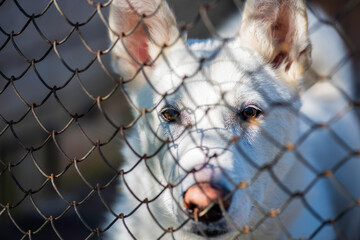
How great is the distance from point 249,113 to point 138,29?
0.84m

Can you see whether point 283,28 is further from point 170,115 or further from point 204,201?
point 204,201

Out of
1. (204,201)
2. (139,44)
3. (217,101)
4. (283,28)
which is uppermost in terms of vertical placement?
(139,44)

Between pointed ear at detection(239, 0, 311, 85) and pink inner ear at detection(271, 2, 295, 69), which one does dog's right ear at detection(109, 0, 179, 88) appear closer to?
pointed ear at detection(239, 0, 311, 85)

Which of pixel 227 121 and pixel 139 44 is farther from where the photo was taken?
pixel 139 44

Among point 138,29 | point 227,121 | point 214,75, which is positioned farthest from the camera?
point 138,29

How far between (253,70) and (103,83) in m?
3.34

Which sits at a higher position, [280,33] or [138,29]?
[138,29]

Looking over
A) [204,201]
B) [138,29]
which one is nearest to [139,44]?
[138,29]

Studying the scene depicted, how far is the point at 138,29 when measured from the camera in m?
2.71

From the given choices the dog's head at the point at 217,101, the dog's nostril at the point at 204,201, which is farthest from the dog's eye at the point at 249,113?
the dog's nostril at the point at 204,201

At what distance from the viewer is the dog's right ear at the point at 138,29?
2.48 metres

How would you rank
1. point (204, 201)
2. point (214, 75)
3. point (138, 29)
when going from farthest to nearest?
point (138, 29) < point (214, 75) < point (204, 201)

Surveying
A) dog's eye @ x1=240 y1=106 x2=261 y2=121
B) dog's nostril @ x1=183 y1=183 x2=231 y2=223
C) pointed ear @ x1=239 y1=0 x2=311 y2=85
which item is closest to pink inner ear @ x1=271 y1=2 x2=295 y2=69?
pointed ear @ x1=239 y1=0 x2=311 y2=85

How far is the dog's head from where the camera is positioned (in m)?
2.03
